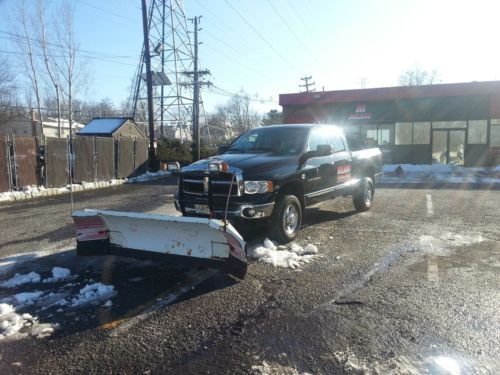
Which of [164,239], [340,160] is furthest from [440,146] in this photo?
[164,239]

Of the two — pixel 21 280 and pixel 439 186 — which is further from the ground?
pixel 21 280

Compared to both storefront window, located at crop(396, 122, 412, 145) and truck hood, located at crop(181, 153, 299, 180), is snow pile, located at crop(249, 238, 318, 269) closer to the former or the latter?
A: truck hood, located at crop(181, 153, 299, 180)

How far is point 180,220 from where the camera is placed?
4828mm

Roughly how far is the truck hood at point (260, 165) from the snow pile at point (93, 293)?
2.35 m

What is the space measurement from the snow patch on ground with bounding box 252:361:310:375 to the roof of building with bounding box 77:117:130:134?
75.1 ft

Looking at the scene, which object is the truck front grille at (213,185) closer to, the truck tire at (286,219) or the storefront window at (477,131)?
the truck tire at (286,219)

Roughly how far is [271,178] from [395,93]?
24.3 meters

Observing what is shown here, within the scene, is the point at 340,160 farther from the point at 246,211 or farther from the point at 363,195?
the point at 246,211

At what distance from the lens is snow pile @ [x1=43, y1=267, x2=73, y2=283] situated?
525 cm

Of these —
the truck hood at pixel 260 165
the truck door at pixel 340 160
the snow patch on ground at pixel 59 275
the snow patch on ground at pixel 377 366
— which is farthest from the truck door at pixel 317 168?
the snow patch on ground at pixel 377 366

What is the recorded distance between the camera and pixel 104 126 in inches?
998

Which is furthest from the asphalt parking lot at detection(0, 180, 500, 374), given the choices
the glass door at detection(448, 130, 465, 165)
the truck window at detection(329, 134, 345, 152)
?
the glass door at detection(448, 130, 465, 165)

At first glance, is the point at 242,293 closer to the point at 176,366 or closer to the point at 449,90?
the point at 176,366

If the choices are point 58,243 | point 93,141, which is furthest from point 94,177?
point 58,243
